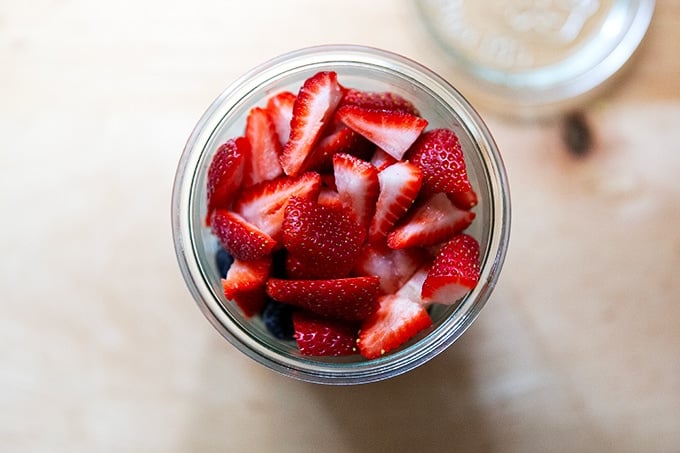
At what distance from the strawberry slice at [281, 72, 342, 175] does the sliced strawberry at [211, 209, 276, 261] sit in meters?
0.07

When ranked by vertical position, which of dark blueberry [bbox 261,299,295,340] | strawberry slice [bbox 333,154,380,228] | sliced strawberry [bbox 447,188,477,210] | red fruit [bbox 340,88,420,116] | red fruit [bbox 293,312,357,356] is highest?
red fruit [bbox 340,88,420,116]

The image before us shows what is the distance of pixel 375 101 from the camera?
749mm

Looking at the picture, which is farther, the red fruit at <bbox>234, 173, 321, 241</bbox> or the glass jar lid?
the glass jar lid

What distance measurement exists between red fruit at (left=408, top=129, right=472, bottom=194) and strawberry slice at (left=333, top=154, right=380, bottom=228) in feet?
0.15

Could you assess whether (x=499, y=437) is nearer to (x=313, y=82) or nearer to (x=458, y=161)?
(x=458, y=161)

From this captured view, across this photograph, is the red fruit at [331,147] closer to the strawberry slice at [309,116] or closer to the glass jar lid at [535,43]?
the strawberry slice at [309,116]

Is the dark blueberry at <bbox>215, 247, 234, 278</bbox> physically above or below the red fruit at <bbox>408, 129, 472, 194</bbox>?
below

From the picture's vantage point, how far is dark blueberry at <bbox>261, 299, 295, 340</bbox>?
29.3 inches

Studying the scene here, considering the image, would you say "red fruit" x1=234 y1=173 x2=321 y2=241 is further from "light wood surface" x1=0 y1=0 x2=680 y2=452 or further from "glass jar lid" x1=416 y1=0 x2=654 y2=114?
"glass jar lid" x1=416 y1=0 x2=654 y2=114

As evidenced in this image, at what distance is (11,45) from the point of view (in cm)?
88

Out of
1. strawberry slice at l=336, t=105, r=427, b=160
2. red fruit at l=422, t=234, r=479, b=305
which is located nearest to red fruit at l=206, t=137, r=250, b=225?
strawberry slice at l=336, t=105, r=427, b=160

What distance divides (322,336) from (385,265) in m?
0.09

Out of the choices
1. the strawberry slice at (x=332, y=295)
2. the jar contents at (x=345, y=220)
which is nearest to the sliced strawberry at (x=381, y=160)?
the jar contents at (x=345, y=220)

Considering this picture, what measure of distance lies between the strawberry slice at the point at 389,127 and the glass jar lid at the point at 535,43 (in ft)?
0.65
